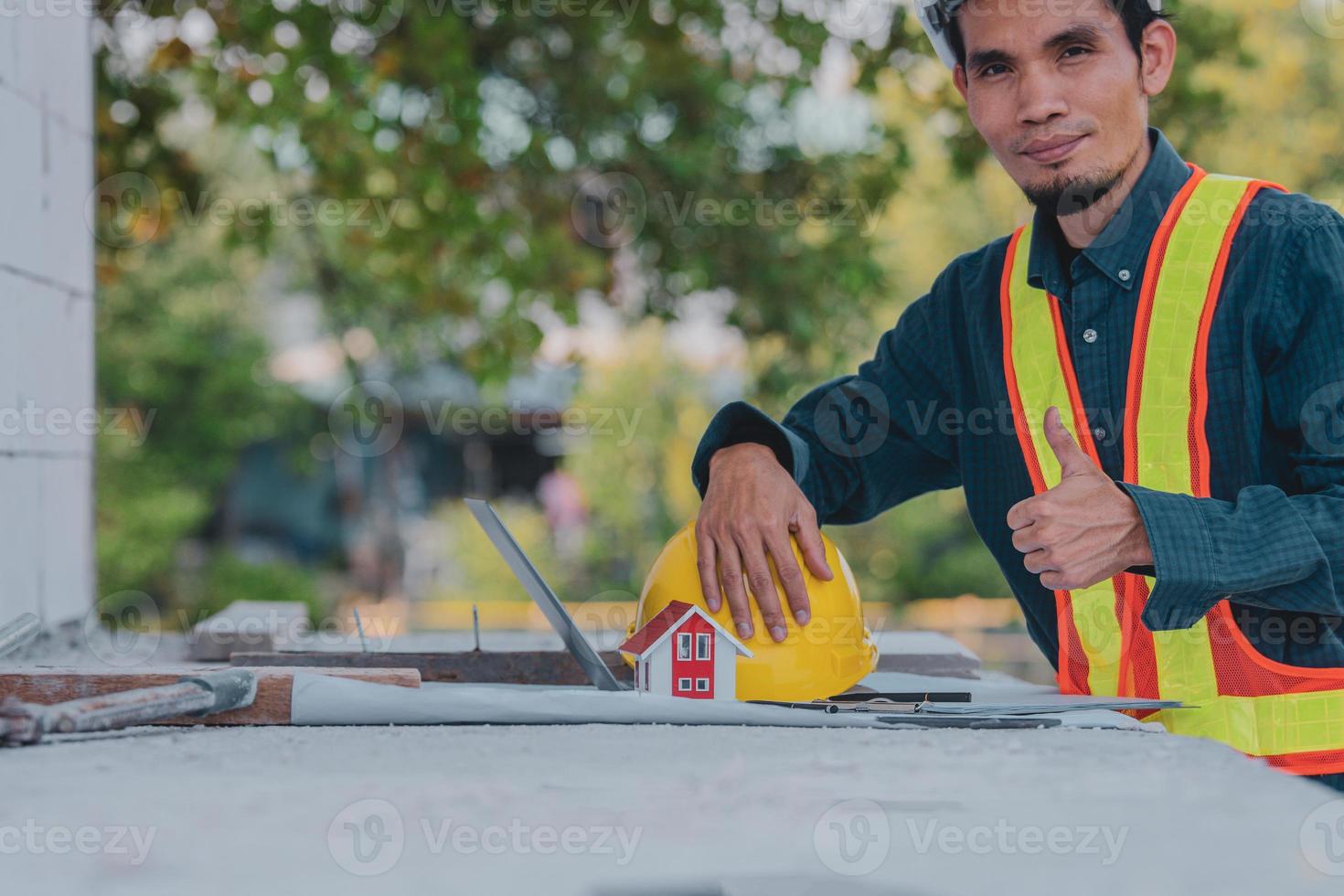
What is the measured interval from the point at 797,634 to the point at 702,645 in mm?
177

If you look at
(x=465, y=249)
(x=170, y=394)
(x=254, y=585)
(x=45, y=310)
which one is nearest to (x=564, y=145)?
(x=465, y=249)

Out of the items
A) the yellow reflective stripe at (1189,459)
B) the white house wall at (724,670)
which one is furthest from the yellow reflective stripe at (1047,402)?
the white house wall at (724,670)

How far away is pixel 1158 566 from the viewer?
75.2 inches

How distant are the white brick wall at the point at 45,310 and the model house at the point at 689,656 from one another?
Answer: 163 cm

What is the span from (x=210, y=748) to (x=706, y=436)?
1153mm

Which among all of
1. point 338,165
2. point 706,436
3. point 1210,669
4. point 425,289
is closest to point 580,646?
point 706,436

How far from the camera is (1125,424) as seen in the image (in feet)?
7.89

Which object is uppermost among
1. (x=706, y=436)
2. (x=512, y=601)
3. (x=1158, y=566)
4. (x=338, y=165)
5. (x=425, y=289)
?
(x=338, y=165)

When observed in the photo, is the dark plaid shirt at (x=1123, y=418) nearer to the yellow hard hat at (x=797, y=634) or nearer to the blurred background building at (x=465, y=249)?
the yellow hard hat at (x=797, y=634)

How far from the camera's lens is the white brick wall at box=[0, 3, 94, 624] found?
2.99 metres

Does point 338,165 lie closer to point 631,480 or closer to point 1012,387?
point 1012,387

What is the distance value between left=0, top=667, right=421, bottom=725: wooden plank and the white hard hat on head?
1.66 metres

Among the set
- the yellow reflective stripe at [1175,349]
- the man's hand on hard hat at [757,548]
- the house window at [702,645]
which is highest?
the yellow reflective stripe at [1175,349]

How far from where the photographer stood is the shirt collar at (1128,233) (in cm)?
248
